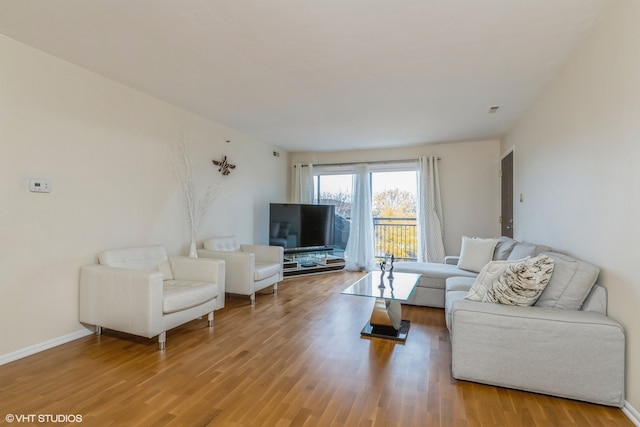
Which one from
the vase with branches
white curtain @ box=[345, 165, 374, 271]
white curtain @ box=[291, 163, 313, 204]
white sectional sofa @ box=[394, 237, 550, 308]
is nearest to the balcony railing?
white curtain @ box=[345, 165, 374, 271]

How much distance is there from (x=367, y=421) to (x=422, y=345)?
1172mm

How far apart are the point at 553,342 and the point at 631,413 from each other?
469 mm

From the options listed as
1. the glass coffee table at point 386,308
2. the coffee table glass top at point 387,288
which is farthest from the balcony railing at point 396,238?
the glass coffee table at point 386,308

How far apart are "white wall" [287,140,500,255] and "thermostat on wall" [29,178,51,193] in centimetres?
520

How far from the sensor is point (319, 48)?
2428 millimetres

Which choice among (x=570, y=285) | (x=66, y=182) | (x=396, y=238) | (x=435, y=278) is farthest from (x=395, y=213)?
(x=66, y=182)

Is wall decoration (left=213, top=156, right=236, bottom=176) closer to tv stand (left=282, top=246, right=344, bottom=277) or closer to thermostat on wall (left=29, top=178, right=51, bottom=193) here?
tv stand (left=282, top=246, right=344, bottom=277)

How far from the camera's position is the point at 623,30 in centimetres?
181

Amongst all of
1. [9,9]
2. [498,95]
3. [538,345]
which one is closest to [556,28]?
[498,95]

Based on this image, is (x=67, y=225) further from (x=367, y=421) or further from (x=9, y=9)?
(x=367, y=421)

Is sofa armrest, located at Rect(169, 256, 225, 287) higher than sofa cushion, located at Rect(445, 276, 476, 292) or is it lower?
higher

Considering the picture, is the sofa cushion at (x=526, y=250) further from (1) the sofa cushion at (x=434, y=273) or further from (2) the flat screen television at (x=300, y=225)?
(2) the flat screen television at (x=300, y=225)

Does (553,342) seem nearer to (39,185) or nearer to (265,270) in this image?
(265,270)

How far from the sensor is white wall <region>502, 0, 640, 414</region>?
1.73 m
